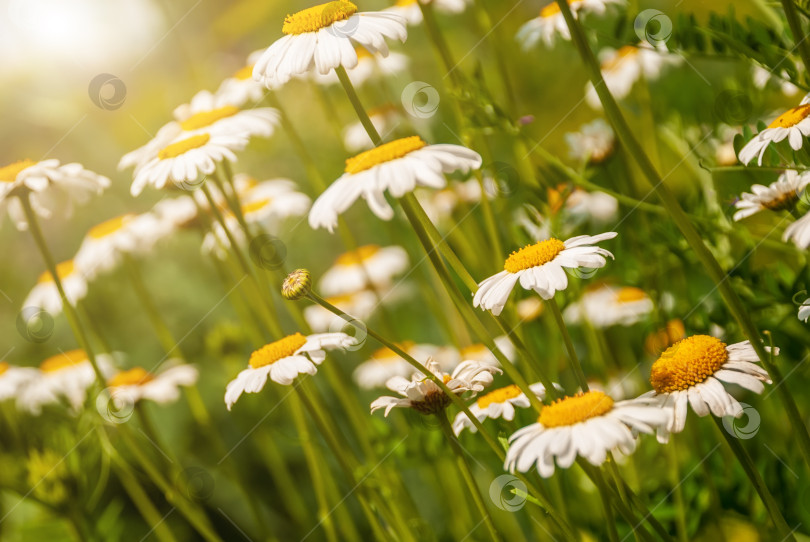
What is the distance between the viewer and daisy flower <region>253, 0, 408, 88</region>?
50 cm

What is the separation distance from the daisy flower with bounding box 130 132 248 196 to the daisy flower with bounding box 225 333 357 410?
6.2 inches

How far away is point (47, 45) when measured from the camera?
168cm

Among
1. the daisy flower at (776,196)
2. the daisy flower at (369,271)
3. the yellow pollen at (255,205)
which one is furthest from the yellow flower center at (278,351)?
the daisy flower at (369,271)

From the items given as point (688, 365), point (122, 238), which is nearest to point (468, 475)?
point (688, 365)

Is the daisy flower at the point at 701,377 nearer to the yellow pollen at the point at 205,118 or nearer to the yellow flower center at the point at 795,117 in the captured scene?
the yellow flower center at the point at 795,117

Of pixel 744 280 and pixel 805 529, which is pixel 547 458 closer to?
pixel 744 280

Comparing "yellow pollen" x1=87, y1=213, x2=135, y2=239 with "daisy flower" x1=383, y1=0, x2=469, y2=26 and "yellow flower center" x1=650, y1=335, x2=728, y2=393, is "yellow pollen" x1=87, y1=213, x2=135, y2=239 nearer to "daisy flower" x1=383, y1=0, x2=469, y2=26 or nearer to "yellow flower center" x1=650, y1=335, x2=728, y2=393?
"daisy flower" x1=383, y1=0, x2=469, y2=26

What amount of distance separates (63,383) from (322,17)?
30.7 inches

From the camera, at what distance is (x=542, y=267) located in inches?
18.6

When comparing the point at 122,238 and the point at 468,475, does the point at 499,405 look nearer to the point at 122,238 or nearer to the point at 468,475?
the point at 468,475

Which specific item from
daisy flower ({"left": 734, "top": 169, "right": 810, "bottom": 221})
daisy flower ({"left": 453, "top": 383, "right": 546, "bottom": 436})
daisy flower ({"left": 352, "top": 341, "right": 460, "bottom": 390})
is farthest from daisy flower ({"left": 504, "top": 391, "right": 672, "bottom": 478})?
daisy flower ({"left": 352, "top": 341, "right": 460, "bottom": 390})

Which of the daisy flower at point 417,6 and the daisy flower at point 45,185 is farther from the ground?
the daisy flower at point 45,185

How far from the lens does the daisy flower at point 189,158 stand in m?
0.65

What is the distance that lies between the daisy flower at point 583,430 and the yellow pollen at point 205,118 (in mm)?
472
